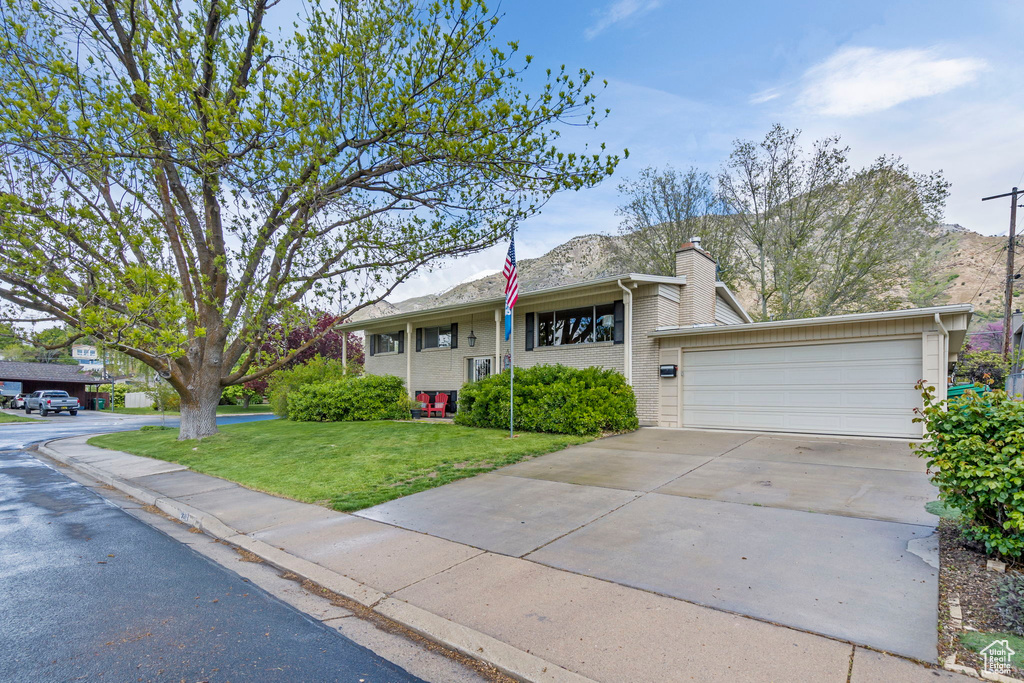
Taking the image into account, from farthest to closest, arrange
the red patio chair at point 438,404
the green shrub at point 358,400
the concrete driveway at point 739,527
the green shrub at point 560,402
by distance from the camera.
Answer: the green shrub at point 358,400
the red patio chair at point 438,404
the green shrub at point 560,402
the concrete driveway at point 739,527

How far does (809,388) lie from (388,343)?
50.4 feet

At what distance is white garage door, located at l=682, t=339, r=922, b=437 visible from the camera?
1040cm

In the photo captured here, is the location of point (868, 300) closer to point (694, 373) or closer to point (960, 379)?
point (960, 379)

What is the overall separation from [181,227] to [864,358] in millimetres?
14976

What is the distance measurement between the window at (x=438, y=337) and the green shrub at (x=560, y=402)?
18.0ft

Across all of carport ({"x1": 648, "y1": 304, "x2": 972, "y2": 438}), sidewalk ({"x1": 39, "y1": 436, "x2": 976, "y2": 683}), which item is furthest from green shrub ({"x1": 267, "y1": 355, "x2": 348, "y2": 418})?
sidewalk ({"x1": 39, "y1": 436, "x2": 976, "y2": 683})

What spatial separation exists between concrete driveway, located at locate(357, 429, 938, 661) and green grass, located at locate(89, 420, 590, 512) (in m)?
0.67

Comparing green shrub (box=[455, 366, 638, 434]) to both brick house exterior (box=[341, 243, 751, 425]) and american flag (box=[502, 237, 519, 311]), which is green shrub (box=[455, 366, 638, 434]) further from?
american flag (box=[502, 237, 519, 311])

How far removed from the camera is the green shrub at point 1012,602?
3.00m

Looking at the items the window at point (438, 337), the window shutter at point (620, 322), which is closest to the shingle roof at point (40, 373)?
the window at point (438, 337)

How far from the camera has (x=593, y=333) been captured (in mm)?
14523

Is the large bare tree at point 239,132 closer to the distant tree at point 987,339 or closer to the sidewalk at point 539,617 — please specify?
the sidewalk at point 539,617

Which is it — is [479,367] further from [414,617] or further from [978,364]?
[978,364]

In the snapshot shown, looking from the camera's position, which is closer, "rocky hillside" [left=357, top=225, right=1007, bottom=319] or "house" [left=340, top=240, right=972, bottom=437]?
"house" [left=340, top=240, right=972, bottom=437]
